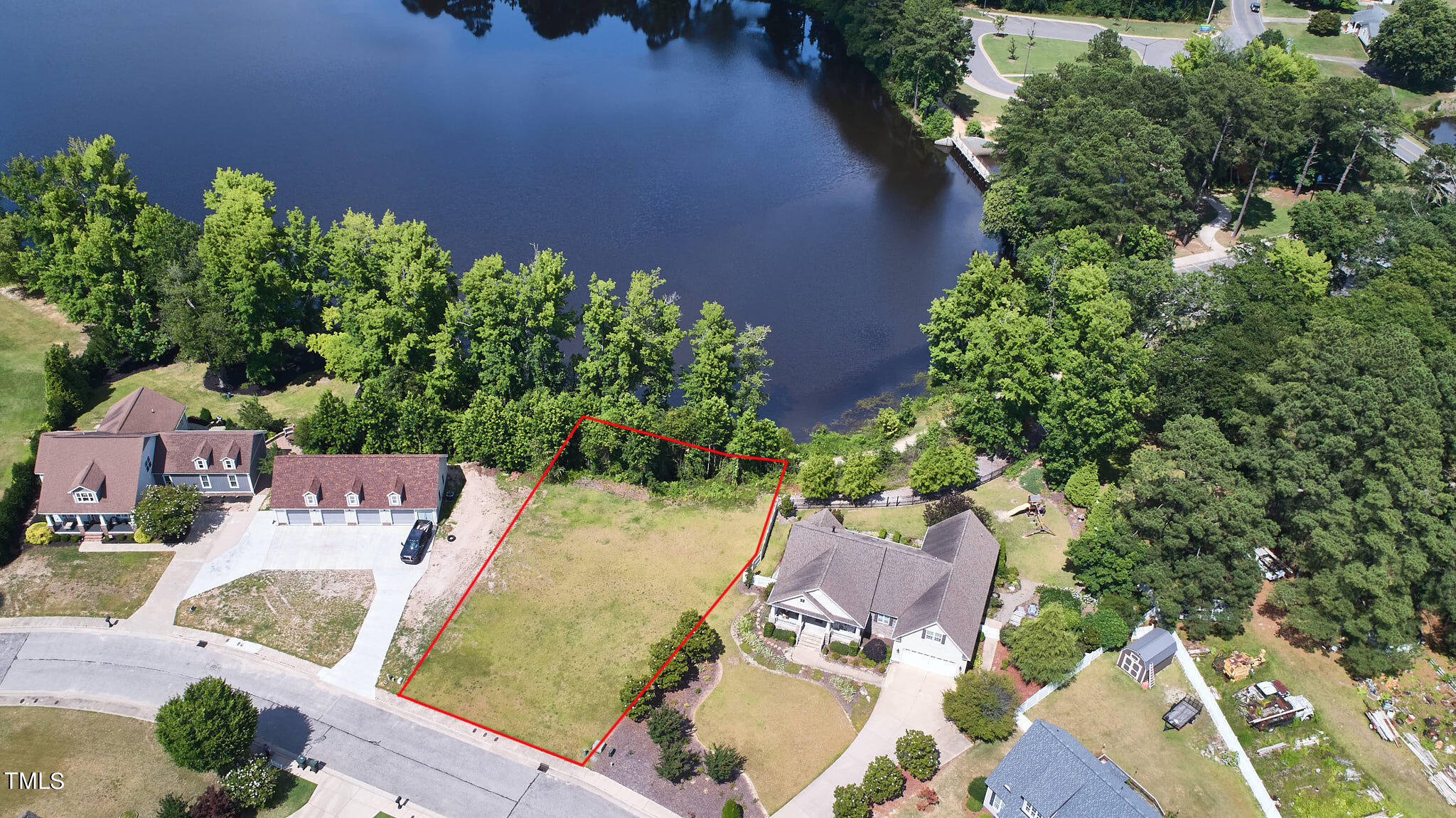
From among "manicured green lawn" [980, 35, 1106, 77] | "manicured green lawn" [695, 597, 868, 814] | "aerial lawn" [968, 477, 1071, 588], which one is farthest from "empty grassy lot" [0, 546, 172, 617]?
"manicured green lawn" [980, 35, 1106, 77]

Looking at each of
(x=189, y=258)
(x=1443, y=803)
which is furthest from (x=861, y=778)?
(x=189, y=258)

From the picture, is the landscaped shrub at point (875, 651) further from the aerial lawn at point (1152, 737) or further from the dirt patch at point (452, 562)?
the dirt patch at point (452, 562)

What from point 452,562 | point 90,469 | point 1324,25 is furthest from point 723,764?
point 1324,25

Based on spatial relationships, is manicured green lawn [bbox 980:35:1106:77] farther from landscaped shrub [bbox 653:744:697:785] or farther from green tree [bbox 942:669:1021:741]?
landscaped shrub [bbox 653:744:697:785]

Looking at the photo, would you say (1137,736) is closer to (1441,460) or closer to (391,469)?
(1441,460)

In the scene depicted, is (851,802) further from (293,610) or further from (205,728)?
(293,610)

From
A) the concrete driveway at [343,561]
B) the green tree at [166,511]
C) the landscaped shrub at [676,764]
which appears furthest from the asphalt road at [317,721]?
the green tree at [166,511]
